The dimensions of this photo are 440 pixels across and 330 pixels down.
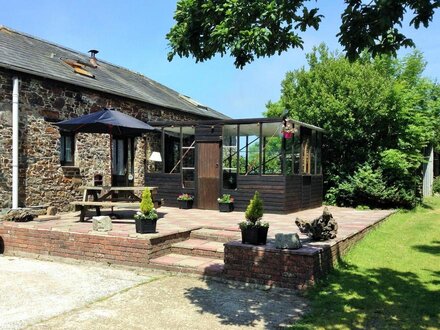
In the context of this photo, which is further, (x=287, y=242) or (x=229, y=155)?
(x=229, y=155)

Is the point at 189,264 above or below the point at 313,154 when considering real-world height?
below

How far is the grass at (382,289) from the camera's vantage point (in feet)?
15.2

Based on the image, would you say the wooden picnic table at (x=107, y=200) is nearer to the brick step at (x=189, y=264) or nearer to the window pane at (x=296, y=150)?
the brick step at (x=189, y=264)

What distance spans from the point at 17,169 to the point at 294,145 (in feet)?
27.7

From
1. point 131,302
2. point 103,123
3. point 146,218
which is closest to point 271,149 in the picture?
point 103,123

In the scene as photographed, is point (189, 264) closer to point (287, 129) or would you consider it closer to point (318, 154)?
point (287, 129)

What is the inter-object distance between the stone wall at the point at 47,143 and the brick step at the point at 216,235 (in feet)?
16.3

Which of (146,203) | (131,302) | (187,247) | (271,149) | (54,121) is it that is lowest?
(131,302)

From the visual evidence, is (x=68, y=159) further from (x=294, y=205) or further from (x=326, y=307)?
(x=326, y=307)

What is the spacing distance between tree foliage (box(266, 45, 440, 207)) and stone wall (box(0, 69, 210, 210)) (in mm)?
7699

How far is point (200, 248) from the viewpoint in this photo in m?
7.35

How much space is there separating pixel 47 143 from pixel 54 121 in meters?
0.63

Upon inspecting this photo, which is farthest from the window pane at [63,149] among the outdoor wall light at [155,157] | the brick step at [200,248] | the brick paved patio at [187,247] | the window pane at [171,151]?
the brick step at [200,248]

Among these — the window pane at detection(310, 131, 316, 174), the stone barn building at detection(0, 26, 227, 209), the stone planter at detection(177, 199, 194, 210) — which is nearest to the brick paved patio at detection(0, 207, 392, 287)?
the stone barn building at detection(0, 26, 227, 209)
